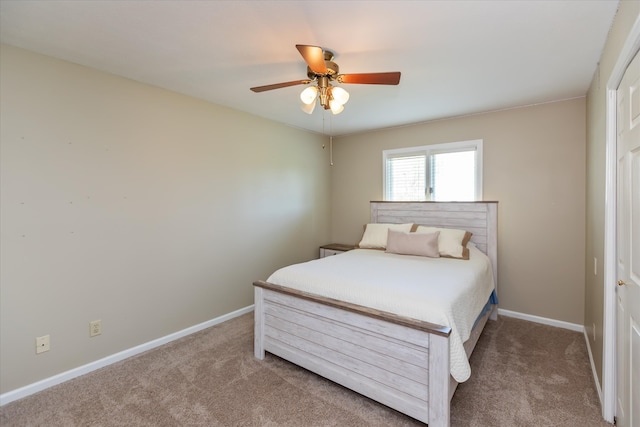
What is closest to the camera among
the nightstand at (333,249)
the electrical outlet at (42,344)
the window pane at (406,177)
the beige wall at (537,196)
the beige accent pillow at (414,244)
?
the electrical outlet at (42,344)

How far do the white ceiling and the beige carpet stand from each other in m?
2.36

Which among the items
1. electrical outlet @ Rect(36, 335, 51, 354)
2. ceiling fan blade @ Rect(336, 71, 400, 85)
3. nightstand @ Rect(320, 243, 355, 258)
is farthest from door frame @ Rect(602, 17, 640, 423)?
electrical outlet @ Rect(36, 335, 51, 354)

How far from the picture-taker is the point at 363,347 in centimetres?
197

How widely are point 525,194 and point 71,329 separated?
440 cm

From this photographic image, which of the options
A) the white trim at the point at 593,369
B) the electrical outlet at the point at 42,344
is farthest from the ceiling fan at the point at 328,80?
the white trim at the point at 593,369

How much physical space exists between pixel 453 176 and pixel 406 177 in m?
0.61

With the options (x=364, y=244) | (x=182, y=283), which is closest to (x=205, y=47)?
(x=182, y=283)

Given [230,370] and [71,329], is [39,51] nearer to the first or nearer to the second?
[71,329]

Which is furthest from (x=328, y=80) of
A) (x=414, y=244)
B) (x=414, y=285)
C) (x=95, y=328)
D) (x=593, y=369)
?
(x=593, y=369)

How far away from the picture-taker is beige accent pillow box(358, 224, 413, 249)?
11.9 ft

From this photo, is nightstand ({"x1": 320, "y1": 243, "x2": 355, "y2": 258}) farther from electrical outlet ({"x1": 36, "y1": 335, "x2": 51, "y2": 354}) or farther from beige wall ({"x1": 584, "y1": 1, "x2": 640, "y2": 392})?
electrical outlet ({"x1": 36, "y1": 335, "x2": 51, "y2": 354})

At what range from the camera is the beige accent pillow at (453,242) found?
313cm

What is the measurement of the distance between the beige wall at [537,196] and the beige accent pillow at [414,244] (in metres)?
0.92

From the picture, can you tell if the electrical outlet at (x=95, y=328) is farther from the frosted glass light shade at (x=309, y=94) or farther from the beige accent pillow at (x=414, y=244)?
the beige accent pillow at (x=414, y=244)
